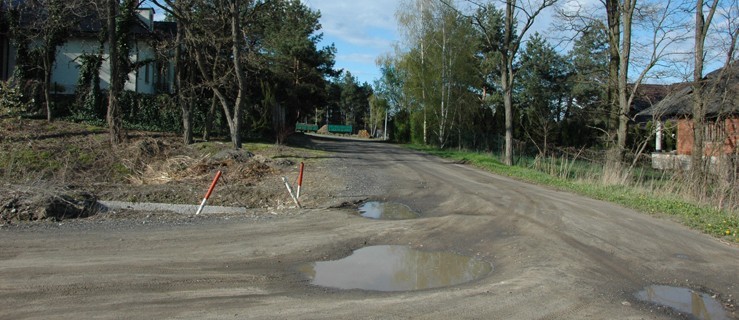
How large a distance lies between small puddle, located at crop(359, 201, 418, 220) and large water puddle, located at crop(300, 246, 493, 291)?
10.7 ft

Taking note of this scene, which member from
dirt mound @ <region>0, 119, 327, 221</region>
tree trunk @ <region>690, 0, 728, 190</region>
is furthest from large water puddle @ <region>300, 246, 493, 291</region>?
tree trunk @ <region>690, 0, 728, 190</region>

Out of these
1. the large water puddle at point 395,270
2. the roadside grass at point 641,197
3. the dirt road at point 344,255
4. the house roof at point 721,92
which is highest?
the house roof at point 721,92

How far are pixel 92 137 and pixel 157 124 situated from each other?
5.25 m

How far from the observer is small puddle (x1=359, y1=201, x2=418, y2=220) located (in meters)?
12.7

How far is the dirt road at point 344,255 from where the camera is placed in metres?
5.93

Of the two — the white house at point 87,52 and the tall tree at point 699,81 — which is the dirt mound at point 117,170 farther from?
the tall tree at point 699,81

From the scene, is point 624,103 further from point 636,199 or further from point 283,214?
point 283,214

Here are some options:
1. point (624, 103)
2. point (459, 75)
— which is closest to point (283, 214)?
point (624, 103)

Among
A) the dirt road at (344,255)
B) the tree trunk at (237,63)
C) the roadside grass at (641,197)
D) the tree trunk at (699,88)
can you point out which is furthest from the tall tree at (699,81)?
the tree trunk at (237,63)

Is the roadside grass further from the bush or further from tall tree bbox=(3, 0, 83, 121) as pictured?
tall tree bbox=(3, 0, 83, 121)

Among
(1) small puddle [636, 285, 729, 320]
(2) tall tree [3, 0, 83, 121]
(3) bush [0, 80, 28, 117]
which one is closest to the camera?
(1) small puddle [636, 285, 729, 320]

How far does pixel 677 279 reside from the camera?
773 centimetres

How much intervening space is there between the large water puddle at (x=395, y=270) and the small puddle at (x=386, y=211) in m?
3.26

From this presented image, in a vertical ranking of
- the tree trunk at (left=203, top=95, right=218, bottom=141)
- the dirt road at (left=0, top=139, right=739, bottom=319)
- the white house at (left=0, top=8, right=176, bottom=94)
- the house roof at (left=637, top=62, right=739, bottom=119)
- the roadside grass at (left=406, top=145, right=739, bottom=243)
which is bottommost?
the dirt road at (left=0, top=139, right=739, bottom=319)
